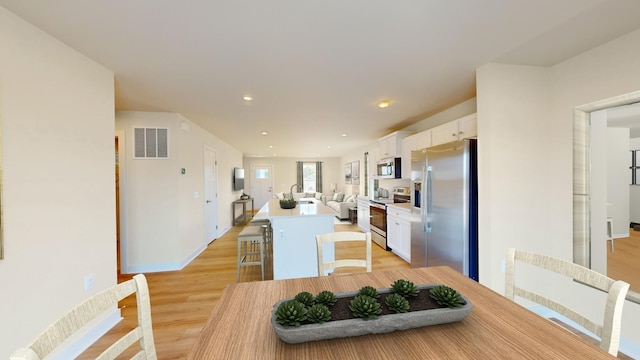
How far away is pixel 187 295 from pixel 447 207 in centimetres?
315

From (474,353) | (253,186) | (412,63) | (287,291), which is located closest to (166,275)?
(287,291)

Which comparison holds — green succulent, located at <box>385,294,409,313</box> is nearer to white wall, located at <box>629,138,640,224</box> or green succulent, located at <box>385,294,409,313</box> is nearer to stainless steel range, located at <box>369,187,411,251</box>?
white wall, located at <box>629,138,640,224</box>

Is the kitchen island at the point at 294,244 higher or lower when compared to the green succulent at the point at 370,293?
lower

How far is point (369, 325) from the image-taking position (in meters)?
0.82

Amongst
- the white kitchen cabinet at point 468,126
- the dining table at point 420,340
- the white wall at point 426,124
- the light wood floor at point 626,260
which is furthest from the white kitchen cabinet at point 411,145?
the dining table at point 420,340

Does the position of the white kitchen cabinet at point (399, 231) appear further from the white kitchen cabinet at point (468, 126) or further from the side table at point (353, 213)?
the side table at point (353, 213)

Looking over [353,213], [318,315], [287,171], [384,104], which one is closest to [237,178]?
[287,171]

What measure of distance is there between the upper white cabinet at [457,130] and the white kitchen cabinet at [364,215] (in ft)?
8.05

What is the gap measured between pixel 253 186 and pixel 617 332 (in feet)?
32.6

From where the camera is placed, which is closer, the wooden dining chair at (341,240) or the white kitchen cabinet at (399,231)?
the wooden dining chair at (341,240)

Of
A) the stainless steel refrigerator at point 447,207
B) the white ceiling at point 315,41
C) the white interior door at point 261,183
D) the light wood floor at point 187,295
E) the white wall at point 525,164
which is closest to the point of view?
the white ceiling at point 315,41

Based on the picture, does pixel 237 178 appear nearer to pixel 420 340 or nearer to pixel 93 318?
pixel 93 318

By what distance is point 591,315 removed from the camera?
2047mm

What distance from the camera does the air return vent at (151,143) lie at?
347 cm
